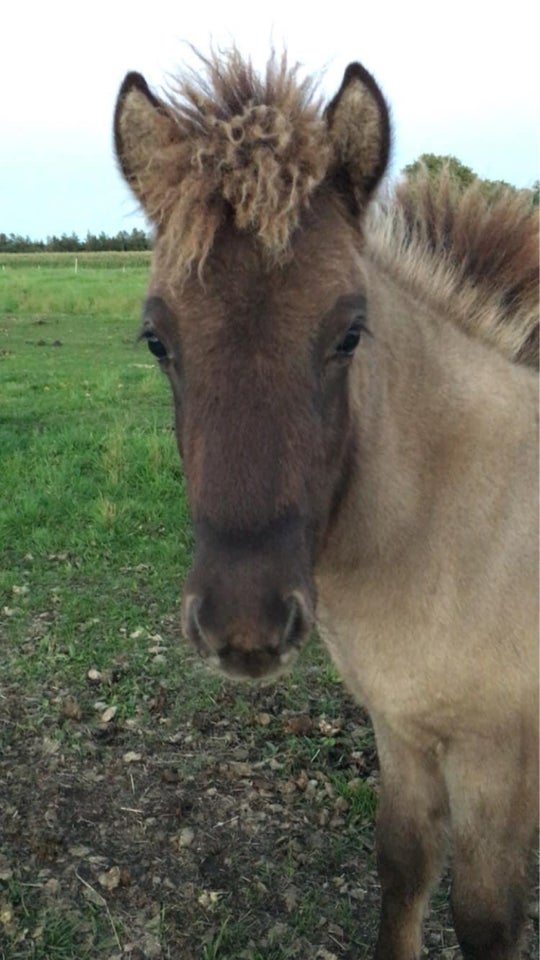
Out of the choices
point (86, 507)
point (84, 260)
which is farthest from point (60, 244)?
point (86, 507)

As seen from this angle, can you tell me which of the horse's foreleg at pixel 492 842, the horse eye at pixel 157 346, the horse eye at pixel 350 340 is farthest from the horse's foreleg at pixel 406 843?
the horse eye at pixel 157 346

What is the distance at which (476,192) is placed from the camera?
2965 mm

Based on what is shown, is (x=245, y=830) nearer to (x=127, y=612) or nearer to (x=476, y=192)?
(x=127, y=612)

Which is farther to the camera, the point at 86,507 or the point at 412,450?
the point at 86,507

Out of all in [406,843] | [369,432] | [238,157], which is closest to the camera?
[238,157]

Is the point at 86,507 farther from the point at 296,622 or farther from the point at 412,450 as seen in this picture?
the point at 296,622

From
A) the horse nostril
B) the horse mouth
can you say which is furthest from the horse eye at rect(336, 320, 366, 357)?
the horse mouth

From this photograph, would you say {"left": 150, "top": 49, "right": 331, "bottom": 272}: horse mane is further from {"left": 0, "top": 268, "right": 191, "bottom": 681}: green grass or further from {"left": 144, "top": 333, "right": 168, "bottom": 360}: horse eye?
{"left": 0, "top": 268, "right": 191, "bottom": 681}: green grass

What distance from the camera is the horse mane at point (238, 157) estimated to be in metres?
2.10

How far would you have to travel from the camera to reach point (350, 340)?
2.19m

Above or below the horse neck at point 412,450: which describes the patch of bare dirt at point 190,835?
below

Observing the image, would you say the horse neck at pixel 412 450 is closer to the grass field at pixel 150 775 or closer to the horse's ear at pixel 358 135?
the horse's ear at pixel 358 135

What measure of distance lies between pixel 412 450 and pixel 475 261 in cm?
74

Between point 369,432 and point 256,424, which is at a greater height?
point 256,424
